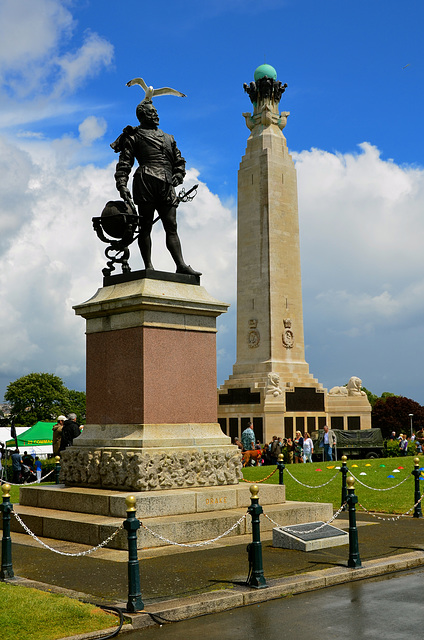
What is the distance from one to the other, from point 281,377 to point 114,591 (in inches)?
1425

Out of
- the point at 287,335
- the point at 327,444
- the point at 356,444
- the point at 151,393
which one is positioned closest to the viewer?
the point at 151,393

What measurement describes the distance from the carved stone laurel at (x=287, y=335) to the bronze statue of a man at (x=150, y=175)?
31568mm

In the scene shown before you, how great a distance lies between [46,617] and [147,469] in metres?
4.35

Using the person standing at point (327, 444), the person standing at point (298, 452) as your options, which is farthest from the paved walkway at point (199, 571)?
the person standing at point (327, 444)

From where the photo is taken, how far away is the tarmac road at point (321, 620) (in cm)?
700

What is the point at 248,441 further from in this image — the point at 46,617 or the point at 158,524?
the point at 46,617

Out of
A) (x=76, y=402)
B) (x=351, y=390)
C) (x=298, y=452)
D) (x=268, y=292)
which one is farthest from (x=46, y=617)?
(x=76, y=402)

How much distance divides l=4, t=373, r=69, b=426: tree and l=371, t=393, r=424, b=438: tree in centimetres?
3832

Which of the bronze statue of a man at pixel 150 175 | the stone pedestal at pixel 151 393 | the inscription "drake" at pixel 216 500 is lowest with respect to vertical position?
the inscription "drake" at pixel 216 500

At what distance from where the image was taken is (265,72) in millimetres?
Answer: 49156

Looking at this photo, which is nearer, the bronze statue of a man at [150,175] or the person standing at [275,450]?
the bronze statue of a man at [150,175]

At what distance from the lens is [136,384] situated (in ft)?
40.5

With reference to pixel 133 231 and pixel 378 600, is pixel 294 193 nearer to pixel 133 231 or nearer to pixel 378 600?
pixel 133 231

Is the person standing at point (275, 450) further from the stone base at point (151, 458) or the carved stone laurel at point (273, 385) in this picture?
the stone base at point (151, 458)
